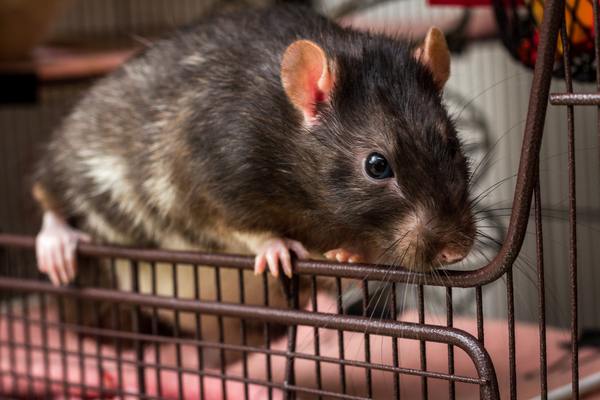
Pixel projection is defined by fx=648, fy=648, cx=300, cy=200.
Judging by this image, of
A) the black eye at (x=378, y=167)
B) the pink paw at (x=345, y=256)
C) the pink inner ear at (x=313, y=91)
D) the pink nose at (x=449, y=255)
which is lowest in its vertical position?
the pink paw at (x=345, y=256)

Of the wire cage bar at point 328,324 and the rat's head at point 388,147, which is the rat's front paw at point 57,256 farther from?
the rat's head at point 388,147

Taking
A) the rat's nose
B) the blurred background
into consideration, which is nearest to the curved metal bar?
the rat's nose

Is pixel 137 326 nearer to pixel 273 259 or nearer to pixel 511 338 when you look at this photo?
pixel 273 259

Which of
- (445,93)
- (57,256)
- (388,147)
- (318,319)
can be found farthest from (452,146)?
(57,256)

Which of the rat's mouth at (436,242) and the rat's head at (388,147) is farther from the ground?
the rat's head at (388,147)

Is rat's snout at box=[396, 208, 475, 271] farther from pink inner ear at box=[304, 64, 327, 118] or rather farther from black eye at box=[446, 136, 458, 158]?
pink inner ear at box=[304, 64, 327, 118]

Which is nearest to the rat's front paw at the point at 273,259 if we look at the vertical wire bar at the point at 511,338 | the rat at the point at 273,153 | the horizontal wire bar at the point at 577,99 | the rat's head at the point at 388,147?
the rat at the point at 273,153

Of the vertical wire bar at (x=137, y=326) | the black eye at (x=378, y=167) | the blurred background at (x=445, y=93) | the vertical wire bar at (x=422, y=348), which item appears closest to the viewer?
the vertical wire bar at (x=422, y=348)
